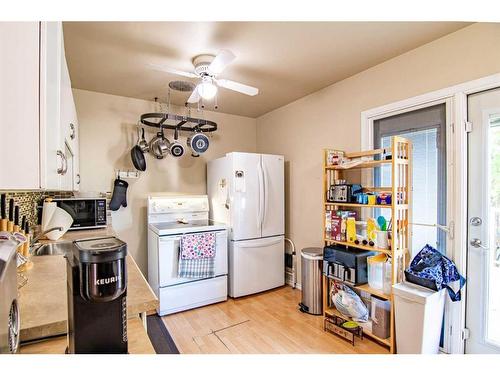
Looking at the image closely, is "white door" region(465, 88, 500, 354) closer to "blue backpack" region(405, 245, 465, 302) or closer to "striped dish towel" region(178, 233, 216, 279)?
"blue backpack" region(405, 245, 465, 302)

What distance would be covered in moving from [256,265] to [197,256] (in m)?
0.77

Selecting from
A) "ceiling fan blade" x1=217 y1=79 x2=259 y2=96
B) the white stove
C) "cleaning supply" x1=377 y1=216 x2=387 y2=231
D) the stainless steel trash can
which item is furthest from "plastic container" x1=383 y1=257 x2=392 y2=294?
"ceiling fan blade" x1=217 y1=79 x2=259 y2=96

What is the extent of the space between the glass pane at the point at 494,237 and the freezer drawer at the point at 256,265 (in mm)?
1999

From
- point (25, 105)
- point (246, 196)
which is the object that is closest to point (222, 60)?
point (25, 105)

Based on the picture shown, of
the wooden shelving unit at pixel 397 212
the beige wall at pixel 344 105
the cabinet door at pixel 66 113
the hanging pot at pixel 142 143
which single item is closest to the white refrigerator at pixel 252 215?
the beige wall at pixel 344 105

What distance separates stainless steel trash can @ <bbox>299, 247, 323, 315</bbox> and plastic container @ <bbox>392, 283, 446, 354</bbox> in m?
0.82

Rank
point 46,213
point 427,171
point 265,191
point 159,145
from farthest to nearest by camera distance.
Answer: point 265,191 → point 159,145 → point 46,213 → point 427,171

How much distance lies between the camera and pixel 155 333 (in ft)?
7.59

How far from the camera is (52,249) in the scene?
1988 mm

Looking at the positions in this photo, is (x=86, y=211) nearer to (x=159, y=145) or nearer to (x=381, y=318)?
(x=159, y=145)

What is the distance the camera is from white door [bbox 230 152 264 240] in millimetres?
2973

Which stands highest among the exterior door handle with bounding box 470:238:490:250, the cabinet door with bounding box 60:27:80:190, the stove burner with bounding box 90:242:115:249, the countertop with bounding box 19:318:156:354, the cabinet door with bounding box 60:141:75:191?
the cabinet door with bounding box 60:27:80:190
